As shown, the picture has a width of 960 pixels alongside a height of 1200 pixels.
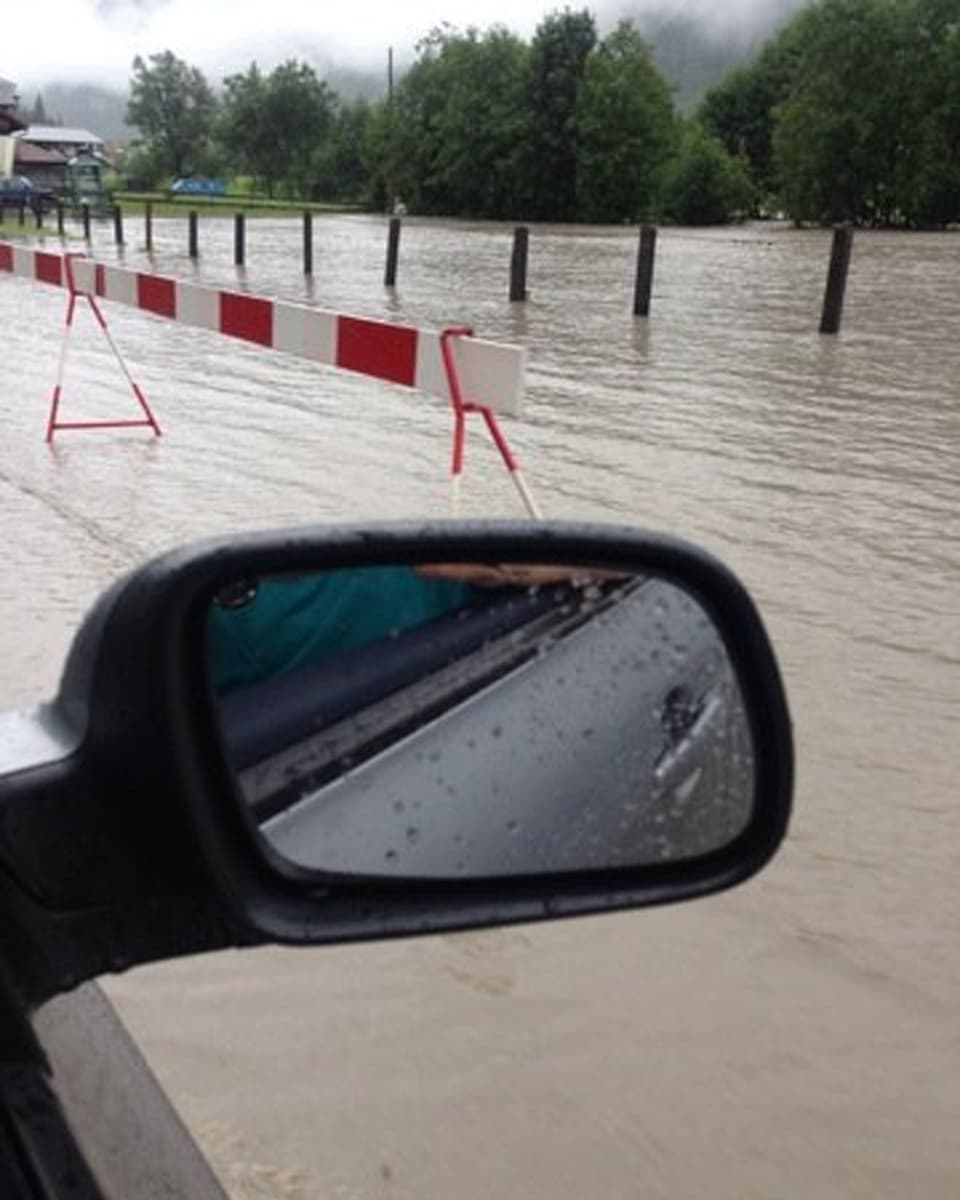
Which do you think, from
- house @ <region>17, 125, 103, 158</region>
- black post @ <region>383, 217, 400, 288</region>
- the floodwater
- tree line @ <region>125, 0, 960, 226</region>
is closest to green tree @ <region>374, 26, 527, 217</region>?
tree line @ <region>125, 0, 960, 226</region>

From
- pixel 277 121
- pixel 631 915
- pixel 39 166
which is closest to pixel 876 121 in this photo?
pixel 39 166

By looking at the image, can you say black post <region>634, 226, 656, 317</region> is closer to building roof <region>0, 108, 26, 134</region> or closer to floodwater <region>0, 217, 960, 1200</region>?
floodwater <region>0, 217, 960, 1200</region>

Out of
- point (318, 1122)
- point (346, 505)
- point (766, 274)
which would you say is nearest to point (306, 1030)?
point (318, 1122)

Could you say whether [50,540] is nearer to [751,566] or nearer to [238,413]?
[751,566]

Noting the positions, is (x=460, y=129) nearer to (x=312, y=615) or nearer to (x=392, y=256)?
(x=392, y=256)

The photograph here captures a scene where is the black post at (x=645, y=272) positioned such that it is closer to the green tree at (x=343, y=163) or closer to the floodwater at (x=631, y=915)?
the floodwater at (x=631, y=915)

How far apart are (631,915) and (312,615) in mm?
2009

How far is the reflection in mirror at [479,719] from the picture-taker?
3.59 ft

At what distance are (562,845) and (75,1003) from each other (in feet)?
1.53

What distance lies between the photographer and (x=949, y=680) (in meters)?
4.65

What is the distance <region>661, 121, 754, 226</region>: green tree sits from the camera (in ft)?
251

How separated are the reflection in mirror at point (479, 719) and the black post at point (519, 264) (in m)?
19.2

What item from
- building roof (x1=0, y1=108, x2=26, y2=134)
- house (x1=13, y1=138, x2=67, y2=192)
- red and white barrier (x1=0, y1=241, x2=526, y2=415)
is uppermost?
red and white barrier (x1=0, y1=241, x2=526, y2=415)

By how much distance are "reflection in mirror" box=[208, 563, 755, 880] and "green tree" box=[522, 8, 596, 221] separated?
81493 millimetres
